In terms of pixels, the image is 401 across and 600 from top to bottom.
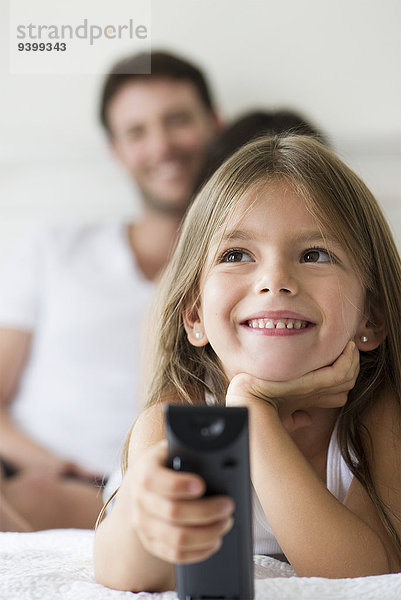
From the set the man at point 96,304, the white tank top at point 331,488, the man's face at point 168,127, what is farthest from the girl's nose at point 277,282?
the man's face at point 168,127

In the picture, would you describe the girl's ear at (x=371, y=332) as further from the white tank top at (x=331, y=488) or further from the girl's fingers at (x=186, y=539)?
the girl's fingers at (x=186, y=539)

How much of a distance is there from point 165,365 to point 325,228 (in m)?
0.31

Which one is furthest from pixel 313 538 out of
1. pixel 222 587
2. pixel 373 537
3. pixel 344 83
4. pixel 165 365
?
pixel 344 83

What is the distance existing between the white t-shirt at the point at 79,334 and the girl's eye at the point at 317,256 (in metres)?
1.02

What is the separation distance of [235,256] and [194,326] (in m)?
0.14

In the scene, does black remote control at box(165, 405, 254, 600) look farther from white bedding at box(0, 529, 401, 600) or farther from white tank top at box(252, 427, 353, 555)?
white tank top at box(252, 427, 353, 555)

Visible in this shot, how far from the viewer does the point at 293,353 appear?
2.84ft

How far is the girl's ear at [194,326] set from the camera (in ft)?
3.28

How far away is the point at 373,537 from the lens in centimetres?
80

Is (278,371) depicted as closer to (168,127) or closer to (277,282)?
(277,282)

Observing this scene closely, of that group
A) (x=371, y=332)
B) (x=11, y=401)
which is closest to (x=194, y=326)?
(x=371, y=332)

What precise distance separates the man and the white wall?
78 millimetres

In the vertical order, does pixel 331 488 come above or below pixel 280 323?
below

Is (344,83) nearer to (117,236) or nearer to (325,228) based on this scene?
(117,236)
